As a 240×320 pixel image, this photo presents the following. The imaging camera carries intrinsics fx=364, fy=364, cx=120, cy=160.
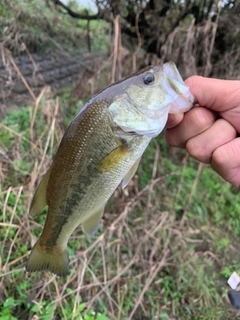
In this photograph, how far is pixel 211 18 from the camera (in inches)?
154

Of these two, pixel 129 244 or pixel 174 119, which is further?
pixel 129 244

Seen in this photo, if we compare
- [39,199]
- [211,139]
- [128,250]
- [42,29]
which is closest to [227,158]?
[211,139]

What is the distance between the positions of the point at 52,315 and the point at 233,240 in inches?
81.4

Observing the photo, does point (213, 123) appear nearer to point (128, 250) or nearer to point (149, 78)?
point (149, 78)

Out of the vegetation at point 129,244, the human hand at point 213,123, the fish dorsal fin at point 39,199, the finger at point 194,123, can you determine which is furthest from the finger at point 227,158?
the vegetation at point 129,244

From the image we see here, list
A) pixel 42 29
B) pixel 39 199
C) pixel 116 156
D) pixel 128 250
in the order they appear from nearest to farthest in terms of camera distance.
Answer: pixel 116 156, pixel 39 199, pixel 128 250, pixel 42 29

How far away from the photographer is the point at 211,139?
1.57 meters

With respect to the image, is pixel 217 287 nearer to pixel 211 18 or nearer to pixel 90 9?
pixel 211 18

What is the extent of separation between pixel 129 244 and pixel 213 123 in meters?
2.05

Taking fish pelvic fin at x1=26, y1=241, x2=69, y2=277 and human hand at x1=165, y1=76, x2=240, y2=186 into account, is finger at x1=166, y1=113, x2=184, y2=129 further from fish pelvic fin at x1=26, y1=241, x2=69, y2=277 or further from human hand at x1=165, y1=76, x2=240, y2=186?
fish pelvic fin at x1=26, y1=241, x2=69, y2=277

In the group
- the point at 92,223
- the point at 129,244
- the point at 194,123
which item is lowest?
the point at 129,244

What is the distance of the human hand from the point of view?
150 cm

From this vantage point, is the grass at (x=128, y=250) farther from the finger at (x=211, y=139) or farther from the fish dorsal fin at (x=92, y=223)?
the finger at (x=211, y=139)

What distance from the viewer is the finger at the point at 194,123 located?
5.04ft
